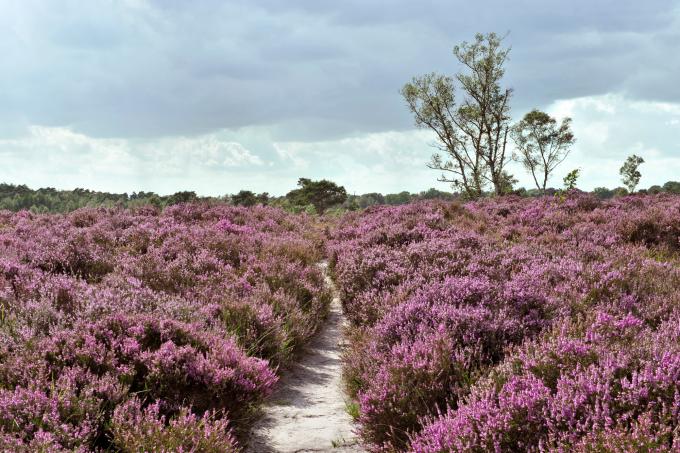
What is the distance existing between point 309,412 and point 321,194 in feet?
241

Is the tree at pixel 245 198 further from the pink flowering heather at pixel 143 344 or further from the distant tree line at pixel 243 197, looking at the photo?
the pink flowering heather at pixel 143 344

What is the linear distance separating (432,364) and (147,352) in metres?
2.50

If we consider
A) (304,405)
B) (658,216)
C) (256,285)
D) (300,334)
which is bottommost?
(304,405)

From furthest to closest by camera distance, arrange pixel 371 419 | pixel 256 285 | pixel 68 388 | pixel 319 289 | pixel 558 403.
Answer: pixel 319 289
pixel 256 285
pixel 371 419
pixel 68 388
pixel 558 403

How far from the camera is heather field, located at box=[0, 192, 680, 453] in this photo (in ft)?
10.8

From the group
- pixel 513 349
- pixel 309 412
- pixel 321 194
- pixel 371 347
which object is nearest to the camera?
pixel 513 349

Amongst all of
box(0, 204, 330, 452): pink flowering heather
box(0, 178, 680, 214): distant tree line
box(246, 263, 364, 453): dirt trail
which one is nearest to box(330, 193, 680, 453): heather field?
box(246, 263, 364, 453): dirt trail

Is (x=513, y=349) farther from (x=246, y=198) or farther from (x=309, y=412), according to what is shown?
(x=246, y=198)

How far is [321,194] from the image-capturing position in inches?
3083

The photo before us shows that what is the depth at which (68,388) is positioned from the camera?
3.83 metres

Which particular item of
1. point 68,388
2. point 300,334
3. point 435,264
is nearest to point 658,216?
point 435,264

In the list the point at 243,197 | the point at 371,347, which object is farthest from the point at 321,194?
the point at 371,347

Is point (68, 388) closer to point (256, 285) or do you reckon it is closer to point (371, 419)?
point (371, 419)

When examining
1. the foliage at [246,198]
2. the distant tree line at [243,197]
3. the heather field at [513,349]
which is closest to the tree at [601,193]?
the distant tree line at [243,197]
